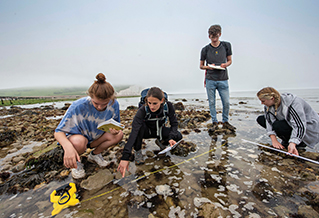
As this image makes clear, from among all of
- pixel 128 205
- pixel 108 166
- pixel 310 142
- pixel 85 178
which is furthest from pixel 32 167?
pixel 310 142

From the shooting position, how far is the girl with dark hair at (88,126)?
2.37 meters

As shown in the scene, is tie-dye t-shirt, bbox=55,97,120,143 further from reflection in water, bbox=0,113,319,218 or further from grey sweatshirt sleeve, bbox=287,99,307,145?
grey sweatshirt sleeve, bbox=287,99,307,145

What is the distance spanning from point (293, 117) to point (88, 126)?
4.34 m

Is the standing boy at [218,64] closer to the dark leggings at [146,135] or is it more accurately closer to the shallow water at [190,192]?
the dark leggings at [146,135]

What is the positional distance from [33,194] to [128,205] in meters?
1.63

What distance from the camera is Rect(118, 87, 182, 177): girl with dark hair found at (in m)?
2.85

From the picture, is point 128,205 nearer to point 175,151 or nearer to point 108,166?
point 108,166

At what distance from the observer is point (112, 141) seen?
318 centimetres

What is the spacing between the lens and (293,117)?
9.96 ft

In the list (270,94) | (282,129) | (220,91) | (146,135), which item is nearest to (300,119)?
(282,129)

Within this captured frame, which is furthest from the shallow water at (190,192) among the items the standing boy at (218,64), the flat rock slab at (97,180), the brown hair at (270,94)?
the standing boy at (218,64)

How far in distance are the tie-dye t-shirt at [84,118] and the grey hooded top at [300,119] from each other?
3765 mm

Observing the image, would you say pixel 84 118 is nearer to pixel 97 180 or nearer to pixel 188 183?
pixel 97 180

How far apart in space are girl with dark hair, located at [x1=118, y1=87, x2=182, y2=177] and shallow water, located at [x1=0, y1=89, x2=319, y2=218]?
517 millimetres
